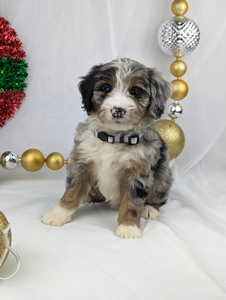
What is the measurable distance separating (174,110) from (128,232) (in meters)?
1.65

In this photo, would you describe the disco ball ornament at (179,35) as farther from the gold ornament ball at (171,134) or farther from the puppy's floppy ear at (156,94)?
the puppy's floppy ear at (156,94)

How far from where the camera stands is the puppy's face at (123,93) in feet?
8.95

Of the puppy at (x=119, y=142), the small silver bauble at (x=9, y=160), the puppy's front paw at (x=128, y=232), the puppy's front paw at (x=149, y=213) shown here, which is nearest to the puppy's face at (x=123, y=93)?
the puppy at (x=119, y=142)

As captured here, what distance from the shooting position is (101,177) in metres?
3.04

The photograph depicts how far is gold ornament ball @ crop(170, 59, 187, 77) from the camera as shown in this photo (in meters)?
4.04

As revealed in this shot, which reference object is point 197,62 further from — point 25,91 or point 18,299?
point 18,299

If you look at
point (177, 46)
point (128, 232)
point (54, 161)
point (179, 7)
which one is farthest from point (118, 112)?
point (179, 7)

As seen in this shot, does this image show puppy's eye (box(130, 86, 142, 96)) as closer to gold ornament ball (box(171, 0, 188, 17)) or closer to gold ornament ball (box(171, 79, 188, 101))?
gold ornament ball (box(171, 79, 188, 101))

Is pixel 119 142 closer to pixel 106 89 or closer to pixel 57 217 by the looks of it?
pixel 106 89

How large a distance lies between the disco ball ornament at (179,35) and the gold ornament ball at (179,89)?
27 centimetres

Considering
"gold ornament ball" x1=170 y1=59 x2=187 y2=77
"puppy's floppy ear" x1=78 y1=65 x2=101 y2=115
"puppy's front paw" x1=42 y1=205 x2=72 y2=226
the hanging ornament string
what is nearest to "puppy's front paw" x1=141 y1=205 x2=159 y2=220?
"puppy's front paw" x1=42 y1=205 x2=72 y2=226

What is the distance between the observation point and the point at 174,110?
4105 millimetres

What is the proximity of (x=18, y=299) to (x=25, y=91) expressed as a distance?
7.72 ft

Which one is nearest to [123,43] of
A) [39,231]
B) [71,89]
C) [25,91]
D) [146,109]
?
[71,89]
